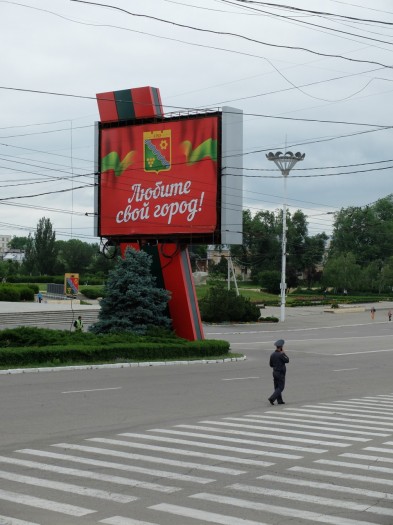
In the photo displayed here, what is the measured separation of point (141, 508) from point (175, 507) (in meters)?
0.37

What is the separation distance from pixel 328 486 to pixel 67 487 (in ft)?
10.2

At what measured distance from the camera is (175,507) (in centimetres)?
882

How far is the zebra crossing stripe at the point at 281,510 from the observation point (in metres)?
8.33

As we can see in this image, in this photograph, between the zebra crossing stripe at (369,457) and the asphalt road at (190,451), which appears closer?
the asphalt road at (190,451)

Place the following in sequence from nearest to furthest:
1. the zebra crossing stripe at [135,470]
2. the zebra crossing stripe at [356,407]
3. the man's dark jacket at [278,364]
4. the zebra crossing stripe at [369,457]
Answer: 1. the zebra crossing stripe at [135,470]
2. the zebra crossing stripe at [369,457]
3. the zebra crossing stripe at [356,407]
4. the man's dark jacket at [278,364]

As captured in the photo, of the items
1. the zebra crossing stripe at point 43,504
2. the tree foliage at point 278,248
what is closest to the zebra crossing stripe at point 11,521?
the zebra crossing stripe at point 43,504

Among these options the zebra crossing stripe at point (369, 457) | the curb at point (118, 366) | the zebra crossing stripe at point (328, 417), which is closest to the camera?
the zebra crossing stripe at point (369, 457)

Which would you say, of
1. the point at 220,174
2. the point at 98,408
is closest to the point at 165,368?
the point at 220,174

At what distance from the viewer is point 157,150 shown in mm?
37375

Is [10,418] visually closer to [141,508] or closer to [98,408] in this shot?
[98,408]

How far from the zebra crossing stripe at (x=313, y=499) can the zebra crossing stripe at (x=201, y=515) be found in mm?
1122

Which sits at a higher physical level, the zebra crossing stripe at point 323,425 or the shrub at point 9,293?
the shrub at point 9,293

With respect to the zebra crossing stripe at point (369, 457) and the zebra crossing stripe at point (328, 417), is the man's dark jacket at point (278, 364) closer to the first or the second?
the zebra crossing stripe at point (328, 417)

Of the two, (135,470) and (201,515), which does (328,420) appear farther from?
(201,515)
